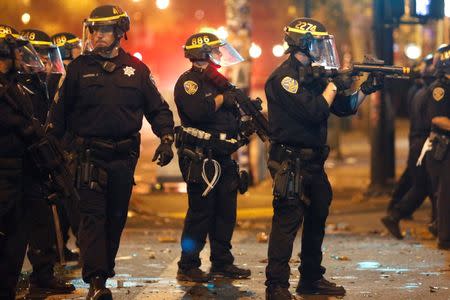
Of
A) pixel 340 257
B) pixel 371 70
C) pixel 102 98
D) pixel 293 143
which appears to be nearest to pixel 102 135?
pixel 102 98

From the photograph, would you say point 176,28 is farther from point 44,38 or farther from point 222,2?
point 44,38

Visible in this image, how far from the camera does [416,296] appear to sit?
28.2ft

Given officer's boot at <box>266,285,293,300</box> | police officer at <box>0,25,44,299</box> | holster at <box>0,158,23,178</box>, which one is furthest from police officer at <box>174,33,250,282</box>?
holster at <box>0,158,23,178</box>

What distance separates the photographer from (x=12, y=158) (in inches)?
299

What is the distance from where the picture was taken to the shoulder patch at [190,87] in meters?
9.43

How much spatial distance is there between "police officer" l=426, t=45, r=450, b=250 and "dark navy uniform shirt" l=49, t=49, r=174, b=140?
146 inches

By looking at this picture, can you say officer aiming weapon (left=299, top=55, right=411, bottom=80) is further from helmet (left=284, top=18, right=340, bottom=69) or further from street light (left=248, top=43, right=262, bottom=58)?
street light (left=248, top=43, right=262, bottom=58)

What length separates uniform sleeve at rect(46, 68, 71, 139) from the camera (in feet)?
26.7

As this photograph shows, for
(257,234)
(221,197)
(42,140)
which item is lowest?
(257,234)

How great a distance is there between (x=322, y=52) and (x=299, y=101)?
519 millimetres

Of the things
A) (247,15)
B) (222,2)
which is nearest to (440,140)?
(247,15)

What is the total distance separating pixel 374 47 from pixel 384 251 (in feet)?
20.9

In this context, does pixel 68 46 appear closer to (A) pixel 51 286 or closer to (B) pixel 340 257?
(A) pixel 51 286

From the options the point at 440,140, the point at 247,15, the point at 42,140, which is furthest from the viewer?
the point at 247,15
